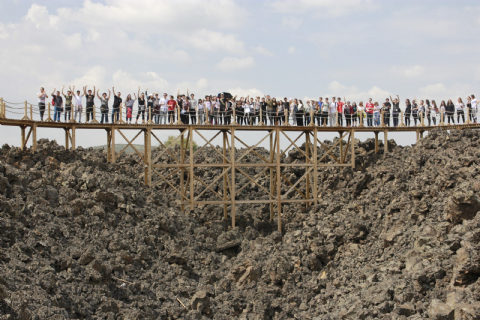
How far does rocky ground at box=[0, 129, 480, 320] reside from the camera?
15.3m

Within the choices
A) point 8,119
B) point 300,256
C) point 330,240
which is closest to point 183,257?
point 300,256

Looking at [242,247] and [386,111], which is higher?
[386,111]

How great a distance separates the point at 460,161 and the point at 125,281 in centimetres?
1481

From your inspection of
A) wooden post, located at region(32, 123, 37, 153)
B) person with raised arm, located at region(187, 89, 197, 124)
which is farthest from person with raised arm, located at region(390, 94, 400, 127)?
wooden post, located at region(32, 123, 37, 153)

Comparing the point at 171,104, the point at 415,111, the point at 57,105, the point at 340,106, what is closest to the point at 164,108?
the point at 171,104

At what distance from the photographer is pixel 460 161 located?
21.8m

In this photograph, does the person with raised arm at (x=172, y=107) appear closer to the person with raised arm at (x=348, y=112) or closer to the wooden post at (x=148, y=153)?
the wooden post at (x=148, y=153)

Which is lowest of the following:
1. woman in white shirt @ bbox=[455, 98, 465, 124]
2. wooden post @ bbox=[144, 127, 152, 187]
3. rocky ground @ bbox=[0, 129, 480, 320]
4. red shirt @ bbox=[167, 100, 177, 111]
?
rocky ground @ bbox=[0, 129, 480, 320]

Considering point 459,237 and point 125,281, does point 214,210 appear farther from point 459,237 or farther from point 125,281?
point 459,237

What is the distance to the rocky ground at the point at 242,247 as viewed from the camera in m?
15.3

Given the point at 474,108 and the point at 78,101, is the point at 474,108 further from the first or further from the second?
Result: the point at 78,101

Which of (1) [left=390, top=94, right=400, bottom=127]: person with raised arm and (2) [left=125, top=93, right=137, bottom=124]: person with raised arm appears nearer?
(2) [left=125, top=93, right=137, bottom=124]: person with raised arm

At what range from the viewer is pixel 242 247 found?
2411 cm

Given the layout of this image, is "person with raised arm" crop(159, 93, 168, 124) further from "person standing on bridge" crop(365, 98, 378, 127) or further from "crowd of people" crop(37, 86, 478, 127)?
"person standing on bridge" crop(365, 98, 378, 127)
